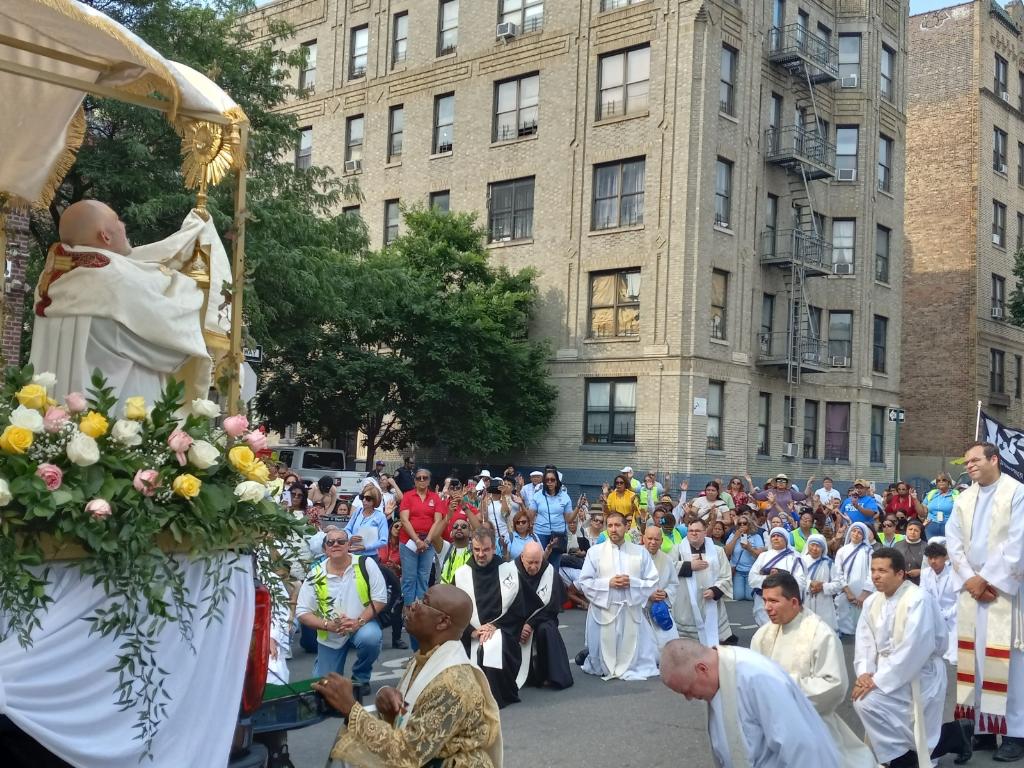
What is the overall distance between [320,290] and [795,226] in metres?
16.8

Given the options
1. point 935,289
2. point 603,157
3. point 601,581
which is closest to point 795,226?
point 603,157

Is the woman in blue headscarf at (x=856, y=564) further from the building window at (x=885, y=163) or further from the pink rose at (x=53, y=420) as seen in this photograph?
the building window at (x=885, y=163)

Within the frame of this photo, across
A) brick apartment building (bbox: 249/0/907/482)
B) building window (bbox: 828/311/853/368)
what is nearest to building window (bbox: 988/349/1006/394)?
brick apartment building (bbox: 249/0/907/482)

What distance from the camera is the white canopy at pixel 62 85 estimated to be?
4.54 meters

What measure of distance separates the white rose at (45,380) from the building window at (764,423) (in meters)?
27.2

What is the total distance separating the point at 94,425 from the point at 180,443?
30 centimetres

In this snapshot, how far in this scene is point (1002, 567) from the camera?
8.48m

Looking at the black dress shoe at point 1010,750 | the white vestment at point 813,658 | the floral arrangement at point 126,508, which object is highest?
the floral arrangement at point 126,508

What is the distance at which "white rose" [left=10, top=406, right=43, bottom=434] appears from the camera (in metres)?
3.75

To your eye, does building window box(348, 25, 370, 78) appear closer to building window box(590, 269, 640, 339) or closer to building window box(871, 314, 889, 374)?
building window box(590, 269, 640, 339)

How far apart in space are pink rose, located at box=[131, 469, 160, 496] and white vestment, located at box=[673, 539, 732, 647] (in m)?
10.1

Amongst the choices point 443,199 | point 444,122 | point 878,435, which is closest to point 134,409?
point 443,199

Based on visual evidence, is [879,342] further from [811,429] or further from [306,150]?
[306,150]

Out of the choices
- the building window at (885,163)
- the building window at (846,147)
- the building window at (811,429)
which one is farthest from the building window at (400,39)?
the building window at (811,429)
